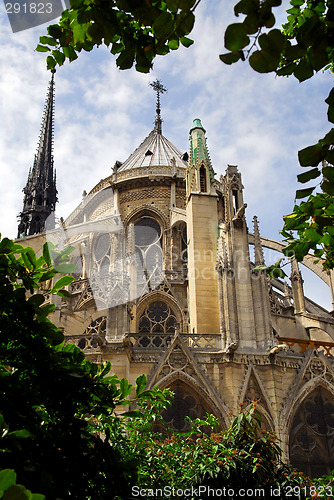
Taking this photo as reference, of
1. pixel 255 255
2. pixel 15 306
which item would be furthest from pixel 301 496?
pixel 255 255

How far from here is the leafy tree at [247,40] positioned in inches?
109

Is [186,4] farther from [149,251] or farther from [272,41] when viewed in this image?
[149,251]

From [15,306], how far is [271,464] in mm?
5270

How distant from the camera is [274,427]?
12.5m

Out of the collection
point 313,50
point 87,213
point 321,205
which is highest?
point 87,213

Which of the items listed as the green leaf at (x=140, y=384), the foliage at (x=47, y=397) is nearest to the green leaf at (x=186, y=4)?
the foliage at (x=47, y=397)

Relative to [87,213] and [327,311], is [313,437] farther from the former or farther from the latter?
[87,213]

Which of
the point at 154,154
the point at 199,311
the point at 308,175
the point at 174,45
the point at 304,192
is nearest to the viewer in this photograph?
the point at 308,175

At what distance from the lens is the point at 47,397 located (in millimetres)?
3885

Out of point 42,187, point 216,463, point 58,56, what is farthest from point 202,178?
point 42,187

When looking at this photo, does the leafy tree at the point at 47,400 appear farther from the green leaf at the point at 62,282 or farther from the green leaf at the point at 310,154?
the green leaf at the point at 310,154

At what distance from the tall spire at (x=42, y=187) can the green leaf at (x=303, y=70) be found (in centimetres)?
4585

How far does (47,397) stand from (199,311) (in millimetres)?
11629

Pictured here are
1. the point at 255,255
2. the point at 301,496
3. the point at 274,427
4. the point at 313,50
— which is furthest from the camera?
the point at 255,255
